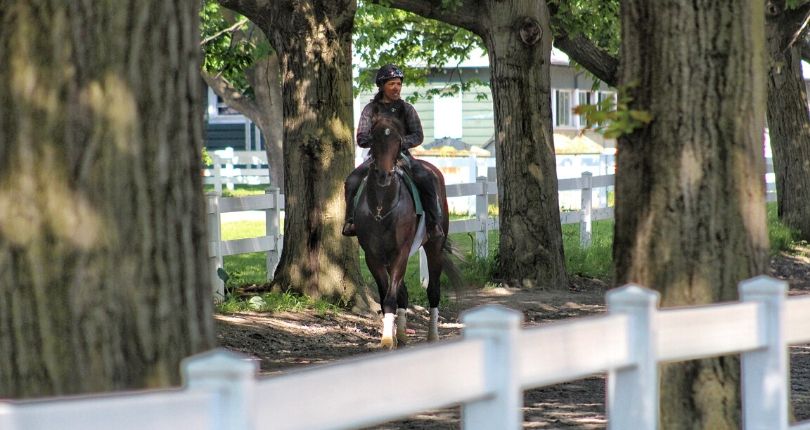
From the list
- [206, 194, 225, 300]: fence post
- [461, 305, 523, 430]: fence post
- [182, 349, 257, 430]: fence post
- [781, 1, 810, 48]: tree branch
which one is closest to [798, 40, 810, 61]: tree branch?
[781, 1, 810, 48]: tree branch

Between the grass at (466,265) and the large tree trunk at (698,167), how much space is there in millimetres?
9155

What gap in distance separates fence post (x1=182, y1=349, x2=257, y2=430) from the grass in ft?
41.4

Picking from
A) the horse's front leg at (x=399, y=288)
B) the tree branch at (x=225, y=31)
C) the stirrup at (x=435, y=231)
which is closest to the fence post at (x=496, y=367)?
the horse's front leg at (x=399, y=288)

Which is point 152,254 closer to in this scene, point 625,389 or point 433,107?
point 625,389

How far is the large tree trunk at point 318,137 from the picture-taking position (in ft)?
55.8

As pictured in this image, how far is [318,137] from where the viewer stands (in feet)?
56.1

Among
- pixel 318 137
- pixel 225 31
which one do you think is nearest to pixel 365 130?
pixel 318 137

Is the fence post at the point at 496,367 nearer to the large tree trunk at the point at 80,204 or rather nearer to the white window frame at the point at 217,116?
the large tree trunk at the point at 80,204

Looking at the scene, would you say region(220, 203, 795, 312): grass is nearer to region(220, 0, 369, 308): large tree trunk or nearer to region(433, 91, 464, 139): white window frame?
region(220, 0, 369, 308): large tree trunk

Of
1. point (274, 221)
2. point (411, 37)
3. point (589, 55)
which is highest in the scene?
point (411, 37)

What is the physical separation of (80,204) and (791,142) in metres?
23.9

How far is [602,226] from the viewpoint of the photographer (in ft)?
112

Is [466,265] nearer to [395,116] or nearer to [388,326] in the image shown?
Result: [388,326]

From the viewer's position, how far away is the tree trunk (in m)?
A: 27.7
